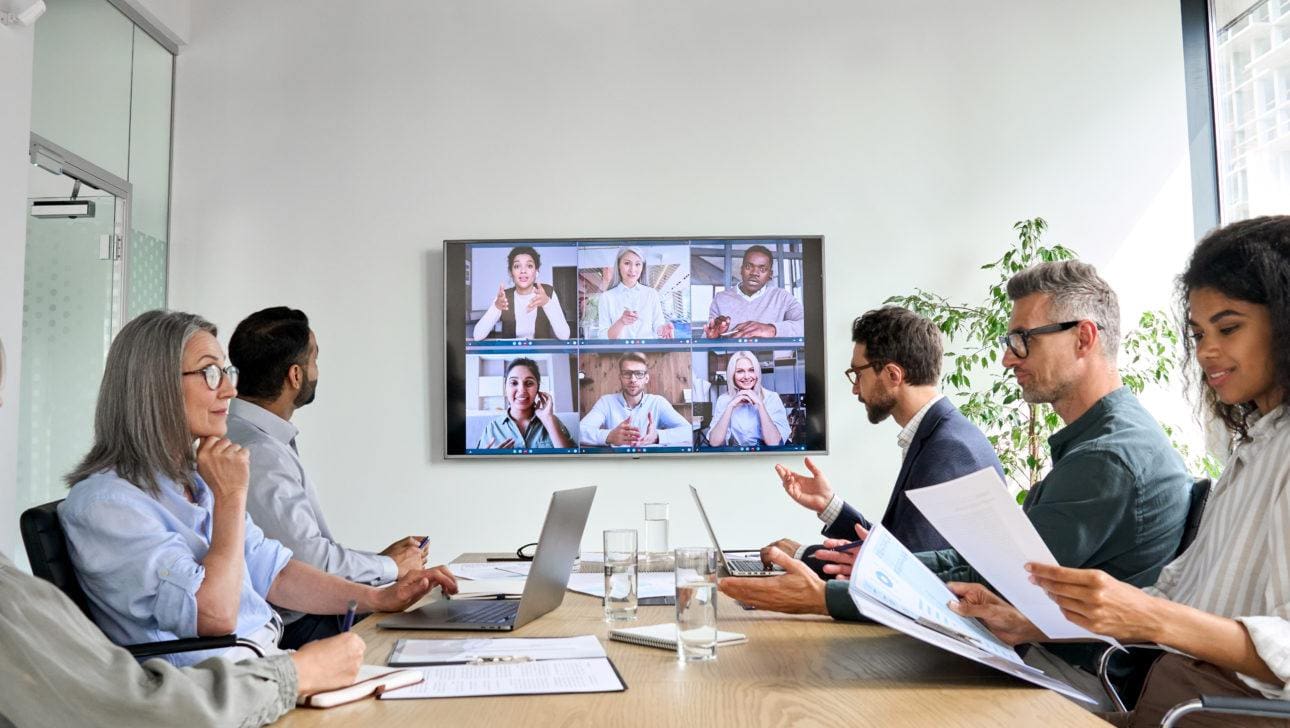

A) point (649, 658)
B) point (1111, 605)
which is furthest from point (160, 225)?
point (1111, 605)

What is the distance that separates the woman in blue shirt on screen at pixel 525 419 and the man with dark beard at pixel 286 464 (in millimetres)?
1598

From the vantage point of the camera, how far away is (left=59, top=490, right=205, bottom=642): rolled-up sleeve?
64.1 inches

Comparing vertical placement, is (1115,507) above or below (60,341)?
below

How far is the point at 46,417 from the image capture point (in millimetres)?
3873

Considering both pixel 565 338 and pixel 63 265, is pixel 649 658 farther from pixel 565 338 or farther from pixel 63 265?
pixel 63 265

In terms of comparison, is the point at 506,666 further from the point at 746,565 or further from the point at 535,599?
the point at 746,565

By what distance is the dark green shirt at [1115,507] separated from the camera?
191 cm

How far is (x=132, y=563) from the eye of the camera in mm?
1627

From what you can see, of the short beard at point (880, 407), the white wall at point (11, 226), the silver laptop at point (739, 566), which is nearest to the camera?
the silver laptop at point (739, 566)

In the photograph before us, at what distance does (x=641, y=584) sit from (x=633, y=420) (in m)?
2.19

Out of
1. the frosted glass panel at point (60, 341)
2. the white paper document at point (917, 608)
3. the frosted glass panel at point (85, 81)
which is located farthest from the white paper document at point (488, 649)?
the frosted glass panel at point (85, 81)

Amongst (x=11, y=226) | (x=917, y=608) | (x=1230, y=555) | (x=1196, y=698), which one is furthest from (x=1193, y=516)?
(x=11, y=226)

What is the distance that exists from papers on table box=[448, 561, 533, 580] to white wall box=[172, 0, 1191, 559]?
173 centimetres

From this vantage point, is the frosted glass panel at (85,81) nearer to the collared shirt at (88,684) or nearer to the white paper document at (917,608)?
the collared shirt at (88,684)
